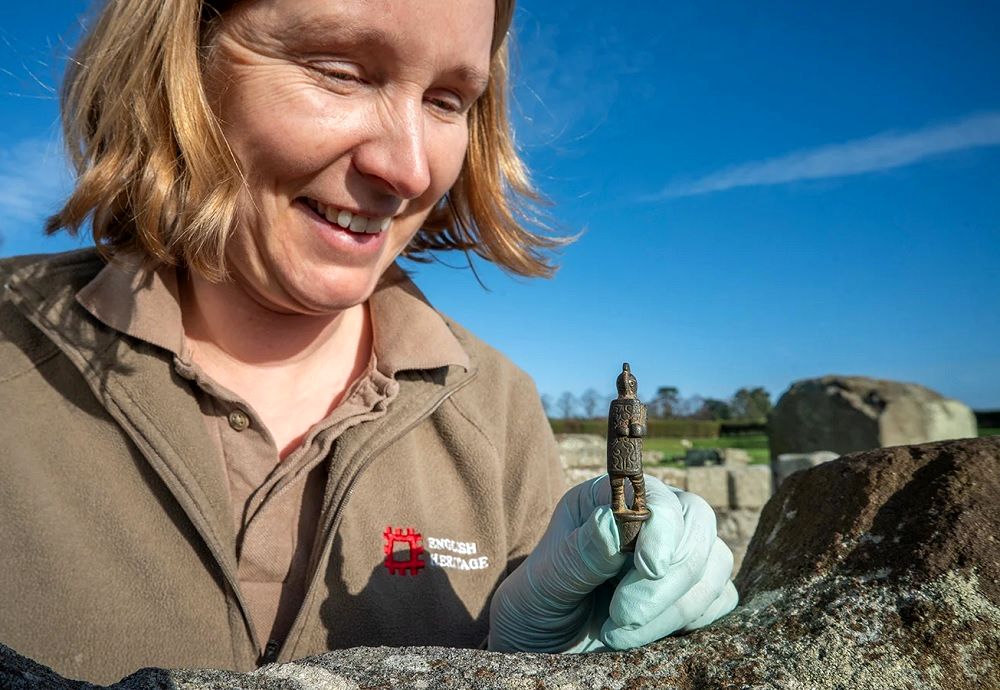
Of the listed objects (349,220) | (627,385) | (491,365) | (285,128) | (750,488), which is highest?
(285,128)

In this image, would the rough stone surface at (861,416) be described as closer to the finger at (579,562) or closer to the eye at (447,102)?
the eye at (447,102)

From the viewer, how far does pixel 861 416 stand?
10578mm

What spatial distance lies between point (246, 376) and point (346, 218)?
55 cm

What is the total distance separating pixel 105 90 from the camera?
2.03 meters

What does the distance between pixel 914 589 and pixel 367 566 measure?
1.27 metres

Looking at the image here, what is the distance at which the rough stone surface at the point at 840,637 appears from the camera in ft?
3.82

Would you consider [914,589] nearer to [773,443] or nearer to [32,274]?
[32,274]

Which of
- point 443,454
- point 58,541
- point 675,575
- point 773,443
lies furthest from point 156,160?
point 773,443

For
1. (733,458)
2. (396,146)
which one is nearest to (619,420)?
(396,146)

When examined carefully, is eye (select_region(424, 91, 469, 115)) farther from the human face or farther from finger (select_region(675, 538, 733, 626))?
finger (select_region(675, 538, 733, 626))

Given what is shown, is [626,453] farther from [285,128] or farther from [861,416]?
[861,416]

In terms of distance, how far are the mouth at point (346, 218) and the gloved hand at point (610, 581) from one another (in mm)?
839

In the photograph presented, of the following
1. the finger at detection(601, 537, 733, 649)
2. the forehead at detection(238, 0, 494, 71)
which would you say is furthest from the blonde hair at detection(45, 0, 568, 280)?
the finger at detection(601, 537, 733, 649)

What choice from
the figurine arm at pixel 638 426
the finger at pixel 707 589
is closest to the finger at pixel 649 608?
the finger at pixel 707 589
